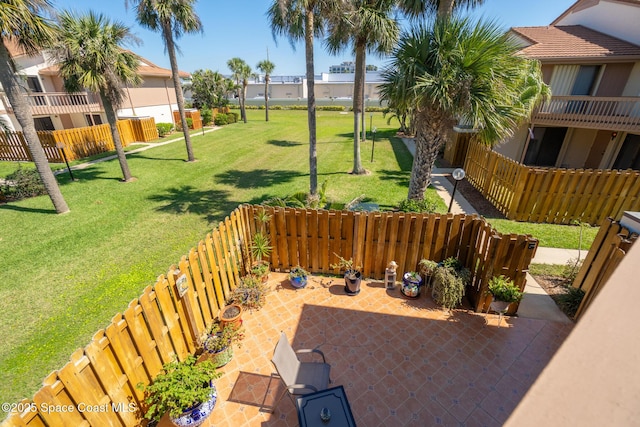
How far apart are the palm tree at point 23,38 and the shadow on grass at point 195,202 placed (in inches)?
153

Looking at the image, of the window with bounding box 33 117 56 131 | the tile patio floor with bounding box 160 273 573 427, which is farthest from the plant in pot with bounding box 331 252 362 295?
the window with bounding box 33 117 56 131

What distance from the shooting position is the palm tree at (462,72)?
6.68m

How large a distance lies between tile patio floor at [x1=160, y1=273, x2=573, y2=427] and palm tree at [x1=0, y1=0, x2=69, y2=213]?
10.3 m

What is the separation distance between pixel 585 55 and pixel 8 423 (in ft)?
67.6

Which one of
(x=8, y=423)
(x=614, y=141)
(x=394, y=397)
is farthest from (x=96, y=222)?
(x=614, y=141)

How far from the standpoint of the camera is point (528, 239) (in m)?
5.09

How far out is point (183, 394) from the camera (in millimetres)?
3518

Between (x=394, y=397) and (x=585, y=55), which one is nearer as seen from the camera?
(x=394, y=397)

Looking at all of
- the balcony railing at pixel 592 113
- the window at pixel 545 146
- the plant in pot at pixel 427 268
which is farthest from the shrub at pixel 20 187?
the window at pixel 545 146

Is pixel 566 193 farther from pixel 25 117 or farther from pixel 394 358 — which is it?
pixel 25 117

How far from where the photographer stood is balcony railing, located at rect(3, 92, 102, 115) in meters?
17.9

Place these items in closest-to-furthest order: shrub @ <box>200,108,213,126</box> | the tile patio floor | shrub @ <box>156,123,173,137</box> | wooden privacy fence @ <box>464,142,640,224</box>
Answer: the tile patio floor → wooden privacy fence @ <box>464,142,640,224</box> → shrub @ <box>156,123,173,137</box> → shrub @ <box>200,108,213,126</box>

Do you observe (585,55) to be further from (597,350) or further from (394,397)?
(597,350)

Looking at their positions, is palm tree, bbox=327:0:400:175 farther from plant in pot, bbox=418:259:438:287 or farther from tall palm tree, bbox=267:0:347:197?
plant in pot, bbox=418:259:438:287
